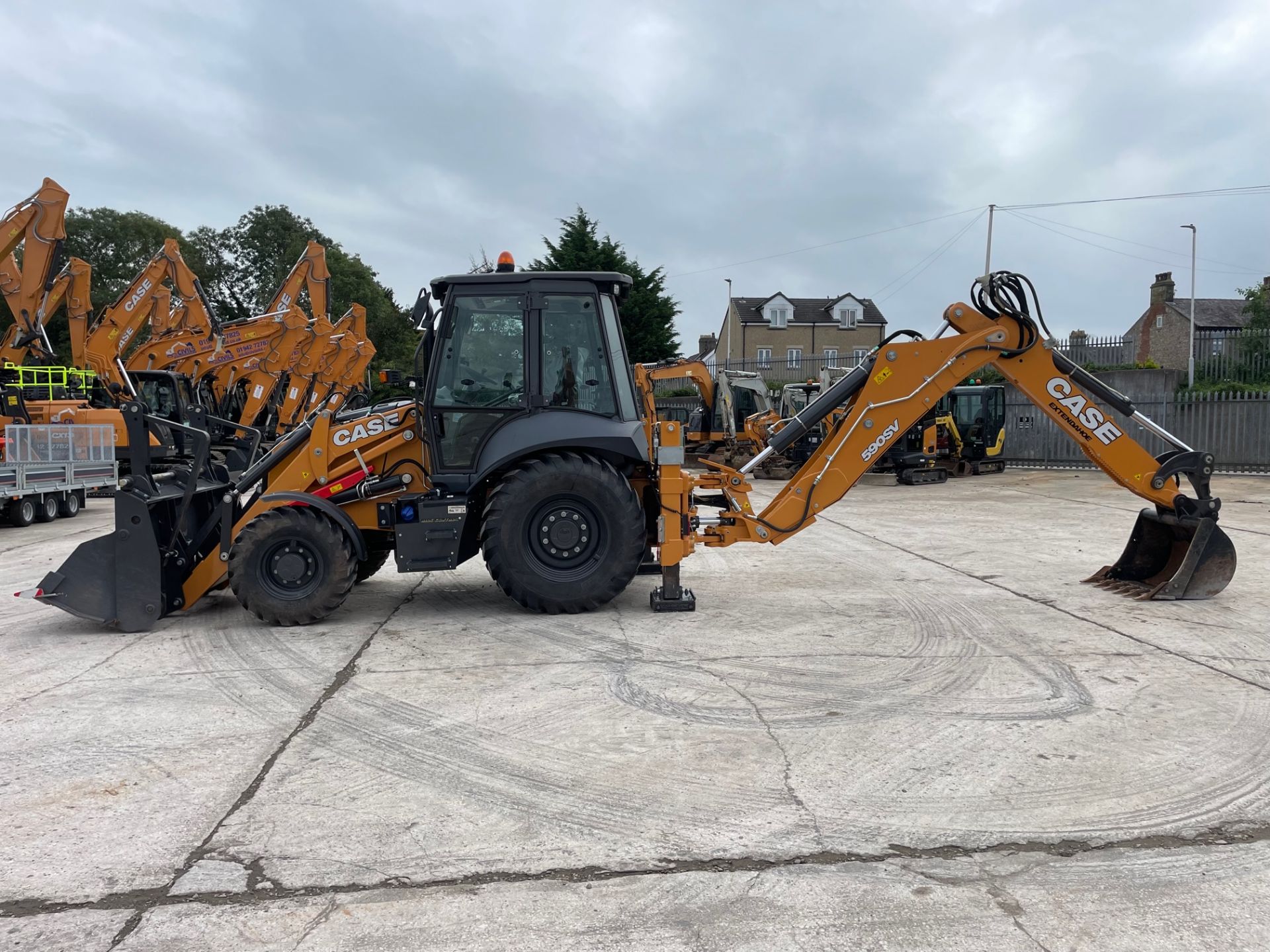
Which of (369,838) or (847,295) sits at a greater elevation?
(847,295)

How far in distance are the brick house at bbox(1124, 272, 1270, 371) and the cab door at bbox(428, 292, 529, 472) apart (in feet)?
134

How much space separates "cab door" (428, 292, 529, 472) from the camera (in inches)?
275

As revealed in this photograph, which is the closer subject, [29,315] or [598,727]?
[598,727]

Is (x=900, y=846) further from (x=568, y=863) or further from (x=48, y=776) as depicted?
(x=48, y=776)

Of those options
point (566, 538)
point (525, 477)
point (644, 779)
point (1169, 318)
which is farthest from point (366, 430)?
point (1169, 318)

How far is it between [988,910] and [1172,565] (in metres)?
6.05

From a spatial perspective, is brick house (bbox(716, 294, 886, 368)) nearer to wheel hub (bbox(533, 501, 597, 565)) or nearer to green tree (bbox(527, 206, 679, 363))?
green tree (bbox(527, 206, 679, 363))

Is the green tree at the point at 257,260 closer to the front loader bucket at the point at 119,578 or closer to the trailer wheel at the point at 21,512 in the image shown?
the trailer wheel at the point at 21,512

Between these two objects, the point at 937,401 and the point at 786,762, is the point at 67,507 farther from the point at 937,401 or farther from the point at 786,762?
the point at 786,762

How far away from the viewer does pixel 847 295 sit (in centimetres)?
5509

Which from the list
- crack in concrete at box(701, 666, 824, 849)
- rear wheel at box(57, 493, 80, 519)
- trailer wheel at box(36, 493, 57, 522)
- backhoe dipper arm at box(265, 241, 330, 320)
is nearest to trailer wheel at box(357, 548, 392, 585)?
crack in concrete at box(701, 666, 824, 849)

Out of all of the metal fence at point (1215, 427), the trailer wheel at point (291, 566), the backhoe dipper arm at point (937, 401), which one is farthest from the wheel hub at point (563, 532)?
the metal fence at point (1215, 427)

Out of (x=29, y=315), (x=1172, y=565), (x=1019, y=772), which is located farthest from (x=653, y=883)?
(x=29, y=315)

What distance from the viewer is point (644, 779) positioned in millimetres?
4027
